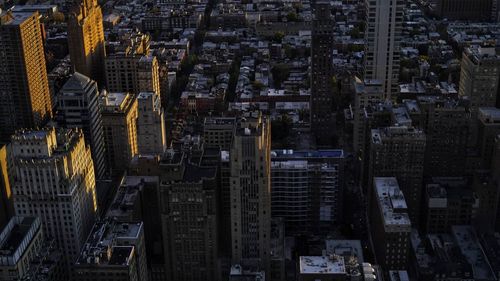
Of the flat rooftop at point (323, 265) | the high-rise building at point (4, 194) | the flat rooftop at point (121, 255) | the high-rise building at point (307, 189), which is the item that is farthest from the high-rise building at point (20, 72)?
the flat rooftop at point (323, 265)

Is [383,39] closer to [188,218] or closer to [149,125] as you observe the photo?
[149,125]

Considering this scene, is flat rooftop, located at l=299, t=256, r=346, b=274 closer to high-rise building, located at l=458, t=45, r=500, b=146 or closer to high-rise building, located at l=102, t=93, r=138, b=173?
high-rise building, located at l=102, t=93, r=138, b=173

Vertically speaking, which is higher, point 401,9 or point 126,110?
point 401,9

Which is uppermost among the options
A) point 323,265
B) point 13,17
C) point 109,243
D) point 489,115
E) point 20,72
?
point 13,17

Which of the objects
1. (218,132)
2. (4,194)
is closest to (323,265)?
(218,132)

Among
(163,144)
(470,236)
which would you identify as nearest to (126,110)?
(163,144)

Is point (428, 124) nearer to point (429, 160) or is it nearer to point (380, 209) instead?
point (429, 160)

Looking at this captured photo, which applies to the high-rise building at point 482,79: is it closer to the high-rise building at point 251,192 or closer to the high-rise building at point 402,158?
the high-rise building at point 402,158
